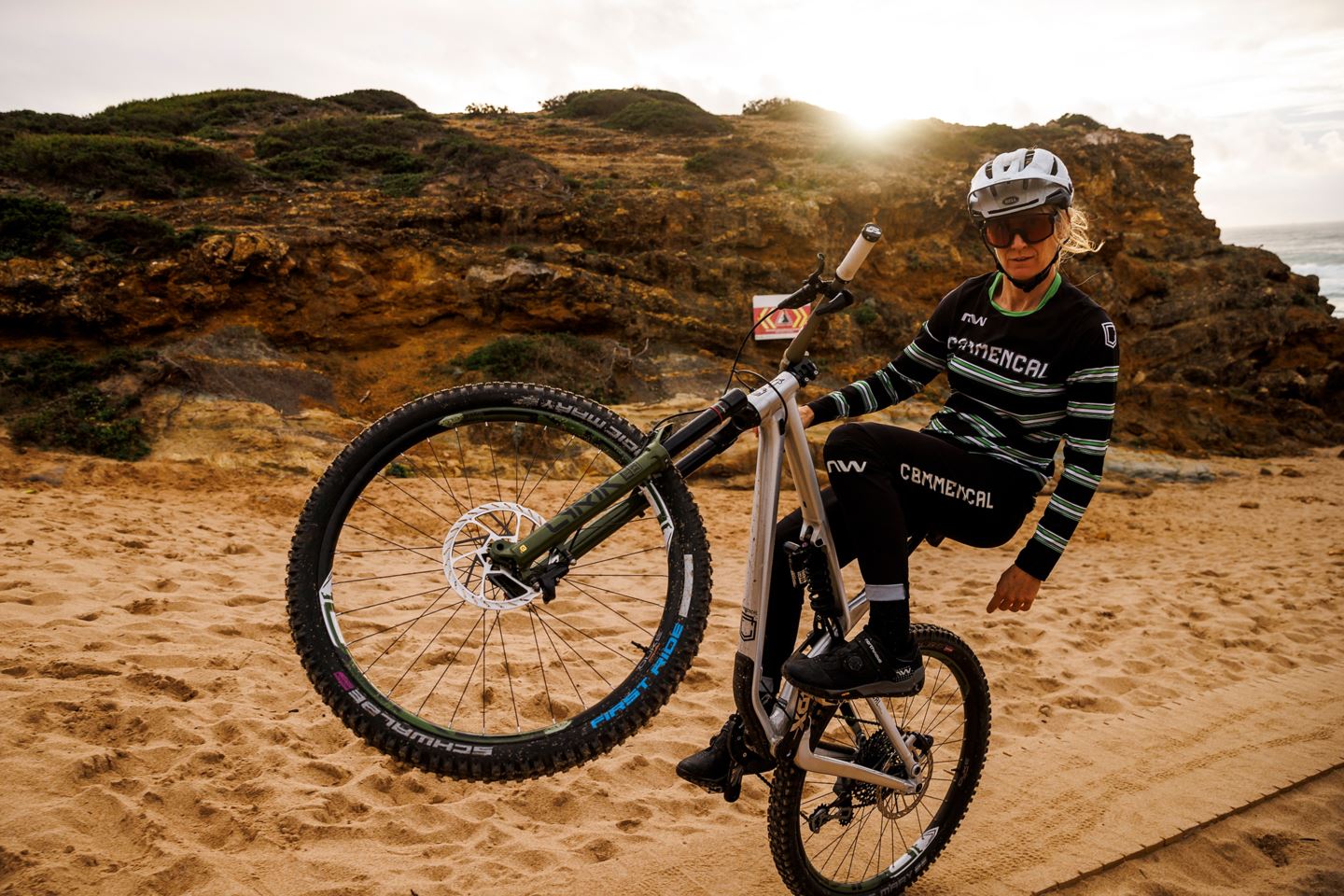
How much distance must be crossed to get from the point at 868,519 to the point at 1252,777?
348 cm

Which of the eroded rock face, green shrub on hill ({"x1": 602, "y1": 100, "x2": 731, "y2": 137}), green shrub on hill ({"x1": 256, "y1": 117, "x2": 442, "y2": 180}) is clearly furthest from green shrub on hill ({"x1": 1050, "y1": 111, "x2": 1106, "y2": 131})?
green shrub on hill ({"x1": 256, "y1": 117, "x2": 442, "y2": 180})

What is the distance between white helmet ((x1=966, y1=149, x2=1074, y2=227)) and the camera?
2719 millimetres

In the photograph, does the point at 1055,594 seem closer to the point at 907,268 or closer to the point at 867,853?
the point at 867,853

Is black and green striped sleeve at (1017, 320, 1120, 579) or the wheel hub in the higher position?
black and green striped sleeve at (1017, 320, 1120, 579)

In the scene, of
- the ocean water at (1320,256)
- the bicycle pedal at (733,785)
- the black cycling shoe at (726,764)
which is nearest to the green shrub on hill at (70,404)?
the black cycling shoe at (726,764)

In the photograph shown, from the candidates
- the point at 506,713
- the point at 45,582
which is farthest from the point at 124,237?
the point at 506,713

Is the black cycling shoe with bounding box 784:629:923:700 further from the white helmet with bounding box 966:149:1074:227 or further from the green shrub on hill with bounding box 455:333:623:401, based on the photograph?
the green shrub on hill with bounding box 455:333:623:401

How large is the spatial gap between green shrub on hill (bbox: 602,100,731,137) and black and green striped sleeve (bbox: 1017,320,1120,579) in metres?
22.6

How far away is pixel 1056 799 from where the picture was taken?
4090 mm

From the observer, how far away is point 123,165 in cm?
1327

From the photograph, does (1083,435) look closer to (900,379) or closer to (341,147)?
(900,379)

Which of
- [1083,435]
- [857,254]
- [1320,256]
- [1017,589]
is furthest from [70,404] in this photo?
[1320,256]

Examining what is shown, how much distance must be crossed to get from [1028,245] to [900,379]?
67cm

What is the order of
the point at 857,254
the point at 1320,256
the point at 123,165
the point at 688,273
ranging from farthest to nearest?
the point at 1320,256
the point at 688,273
the point at 123,165
the point at 857,254
